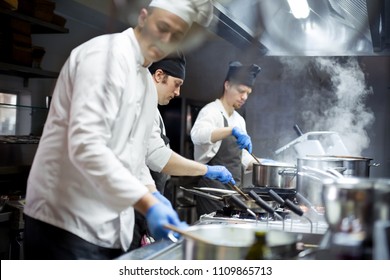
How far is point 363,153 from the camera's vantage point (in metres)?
2.78

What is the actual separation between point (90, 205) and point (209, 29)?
1.15 m

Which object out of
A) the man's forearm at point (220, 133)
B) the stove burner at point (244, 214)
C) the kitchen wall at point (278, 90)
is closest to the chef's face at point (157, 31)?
the stove burner at point (244, 214)

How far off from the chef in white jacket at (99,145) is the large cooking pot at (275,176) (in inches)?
36.8

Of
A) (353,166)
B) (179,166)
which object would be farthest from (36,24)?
(353,166)

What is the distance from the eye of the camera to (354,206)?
93cm

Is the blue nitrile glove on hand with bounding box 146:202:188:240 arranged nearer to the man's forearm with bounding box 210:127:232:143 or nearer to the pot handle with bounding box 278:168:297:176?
the pot handle with bounding box 278:168:297:176

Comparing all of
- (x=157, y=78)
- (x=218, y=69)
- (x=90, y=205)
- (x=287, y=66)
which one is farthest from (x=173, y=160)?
(x=287, y=66)

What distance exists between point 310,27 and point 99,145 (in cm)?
184

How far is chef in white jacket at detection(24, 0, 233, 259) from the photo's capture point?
1.14 m


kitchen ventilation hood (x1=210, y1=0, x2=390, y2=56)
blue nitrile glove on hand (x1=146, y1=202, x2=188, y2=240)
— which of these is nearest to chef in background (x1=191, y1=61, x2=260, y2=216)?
kitchen ventilation hood (x1=210, y1=0, x2=390, y2=56)

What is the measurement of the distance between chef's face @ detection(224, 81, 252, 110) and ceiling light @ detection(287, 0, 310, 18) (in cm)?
48

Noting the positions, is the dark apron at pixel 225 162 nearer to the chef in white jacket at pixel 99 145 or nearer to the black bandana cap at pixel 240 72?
the black bandana cap at pixel 240 72

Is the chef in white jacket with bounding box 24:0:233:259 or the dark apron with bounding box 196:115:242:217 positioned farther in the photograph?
the dark apron with bounding box 196:115:242:217

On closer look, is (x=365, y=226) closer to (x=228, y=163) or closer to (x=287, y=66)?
(x=228, y=163)
